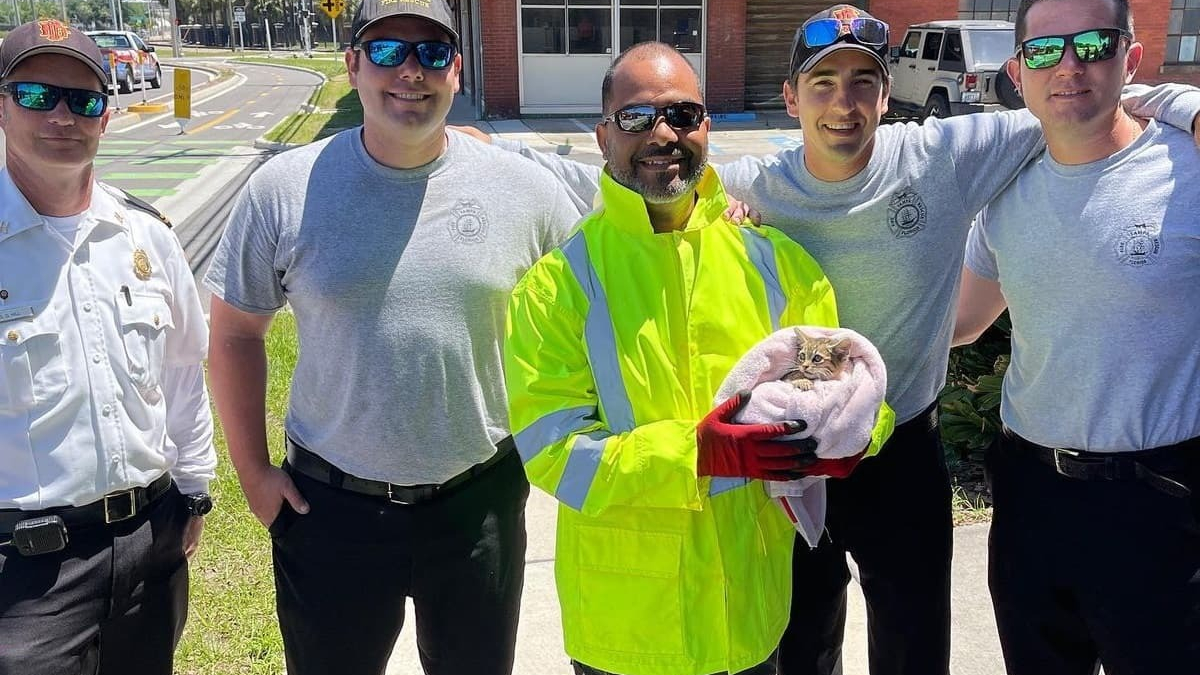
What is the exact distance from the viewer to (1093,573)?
8.44 feet

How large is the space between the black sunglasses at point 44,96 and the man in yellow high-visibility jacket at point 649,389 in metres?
1.34

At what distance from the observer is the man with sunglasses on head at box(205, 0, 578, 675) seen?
2.54m

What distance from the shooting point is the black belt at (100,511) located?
7.87ft

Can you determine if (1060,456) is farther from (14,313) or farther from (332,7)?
(332,7)

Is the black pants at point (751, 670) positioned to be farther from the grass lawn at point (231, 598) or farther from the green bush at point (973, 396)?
the green bush at point (973, 396)

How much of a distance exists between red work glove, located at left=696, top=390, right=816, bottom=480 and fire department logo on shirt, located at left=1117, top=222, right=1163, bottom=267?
1.16 m

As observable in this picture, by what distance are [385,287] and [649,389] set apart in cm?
82

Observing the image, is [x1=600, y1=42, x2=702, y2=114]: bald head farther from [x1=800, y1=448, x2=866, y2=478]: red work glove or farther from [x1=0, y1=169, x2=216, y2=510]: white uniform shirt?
[x1=0, y1=169, x2=216, y2=510]: white uniform shirt

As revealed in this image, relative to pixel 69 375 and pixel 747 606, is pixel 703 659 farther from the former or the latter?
pixel 69 375

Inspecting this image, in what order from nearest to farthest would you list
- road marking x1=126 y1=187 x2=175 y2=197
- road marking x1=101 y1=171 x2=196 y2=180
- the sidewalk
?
the sidewalk → road marking x1=126 y1=187 x2=175 y2=197 → road marking x1=101 y1=171 x2=196 y2=180

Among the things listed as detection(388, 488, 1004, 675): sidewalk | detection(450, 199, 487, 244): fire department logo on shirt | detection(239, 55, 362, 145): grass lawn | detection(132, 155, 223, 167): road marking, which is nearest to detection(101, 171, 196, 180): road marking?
detection(132, 155, 223, 167): road marking

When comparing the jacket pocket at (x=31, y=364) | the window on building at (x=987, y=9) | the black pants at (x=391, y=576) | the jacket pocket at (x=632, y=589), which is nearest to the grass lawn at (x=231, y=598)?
the black pants at (x=391, y=576)

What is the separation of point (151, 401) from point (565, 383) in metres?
1.31

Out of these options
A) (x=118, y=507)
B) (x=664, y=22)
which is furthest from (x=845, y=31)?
(x=664, y=22)
